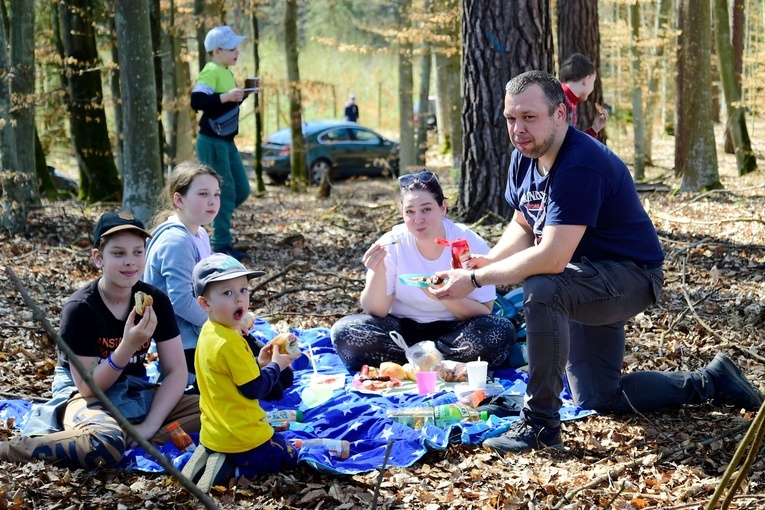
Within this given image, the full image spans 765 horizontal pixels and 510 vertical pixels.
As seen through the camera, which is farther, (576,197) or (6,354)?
(6,354)

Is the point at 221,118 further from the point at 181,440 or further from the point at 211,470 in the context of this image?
the point at 211,470

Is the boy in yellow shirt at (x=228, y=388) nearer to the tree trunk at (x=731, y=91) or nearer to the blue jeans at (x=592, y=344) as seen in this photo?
the blue jeans at (x=592, y=344)

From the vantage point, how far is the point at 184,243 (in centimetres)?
457

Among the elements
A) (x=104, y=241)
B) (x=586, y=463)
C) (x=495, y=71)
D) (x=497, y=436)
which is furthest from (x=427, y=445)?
(x=495, y=71)

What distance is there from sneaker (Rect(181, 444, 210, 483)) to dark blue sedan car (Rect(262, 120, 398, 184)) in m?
14.4

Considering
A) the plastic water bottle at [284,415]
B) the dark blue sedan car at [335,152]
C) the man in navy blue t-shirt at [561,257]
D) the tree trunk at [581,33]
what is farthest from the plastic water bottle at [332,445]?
the dark blue sedan car at [335,152]

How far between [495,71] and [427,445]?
15.6ft

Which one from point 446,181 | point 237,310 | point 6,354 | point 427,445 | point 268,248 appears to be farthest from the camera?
point 446,181

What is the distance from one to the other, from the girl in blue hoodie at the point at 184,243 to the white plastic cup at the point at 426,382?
1257 millimetres

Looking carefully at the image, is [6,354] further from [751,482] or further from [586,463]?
[751,482]

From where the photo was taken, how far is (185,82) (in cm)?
1491

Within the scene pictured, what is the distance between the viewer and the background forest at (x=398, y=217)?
338cm

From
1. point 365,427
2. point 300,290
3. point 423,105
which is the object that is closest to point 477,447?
point 365,427

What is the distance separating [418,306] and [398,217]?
14.7ft
